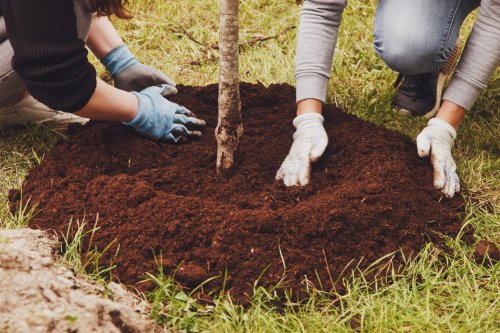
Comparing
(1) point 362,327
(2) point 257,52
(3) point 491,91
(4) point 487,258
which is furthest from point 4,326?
(3) point 491,91

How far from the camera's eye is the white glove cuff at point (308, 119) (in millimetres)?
2572

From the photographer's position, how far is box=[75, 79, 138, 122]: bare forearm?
240 cm

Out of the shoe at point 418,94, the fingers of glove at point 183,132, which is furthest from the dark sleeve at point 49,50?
the shoe at point 418,94

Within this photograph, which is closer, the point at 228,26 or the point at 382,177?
the point at 228,26

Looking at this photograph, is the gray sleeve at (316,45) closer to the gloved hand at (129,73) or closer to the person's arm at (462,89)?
the person's arm at (462,89)

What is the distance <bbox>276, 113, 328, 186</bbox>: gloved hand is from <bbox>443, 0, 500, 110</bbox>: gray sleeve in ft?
2.13

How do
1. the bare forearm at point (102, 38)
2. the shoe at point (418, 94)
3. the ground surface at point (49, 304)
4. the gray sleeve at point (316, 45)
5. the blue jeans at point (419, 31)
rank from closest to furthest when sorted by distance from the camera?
the ground surface at point (49, 304) → the gray sleeve at point (316, 45) → the blue jeans at point (419, 31) → the bare forearm at point (102, 38) → the shoe at point (418, 94)

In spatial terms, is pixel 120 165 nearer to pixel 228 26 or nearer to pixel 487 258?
pixel 228 26

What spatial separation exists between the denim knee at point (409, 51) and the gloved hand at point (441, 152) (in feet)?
1.45

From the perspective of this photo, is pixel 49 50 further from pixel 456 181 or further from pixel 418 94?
pixel 418 94

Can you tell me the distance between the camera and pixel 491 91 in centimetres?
337

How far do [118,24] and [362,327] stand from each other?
310 centimetres

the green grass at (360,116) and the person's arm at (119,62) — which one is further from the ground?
the person's arm at (119,62)

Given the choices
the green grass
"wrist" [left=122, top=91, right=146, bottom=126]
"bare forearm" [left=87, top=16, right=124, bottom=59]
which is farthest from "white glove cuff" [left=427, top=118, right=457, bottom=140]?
"bare forearm" [left=87, top=16, right=124, bottom=59]
